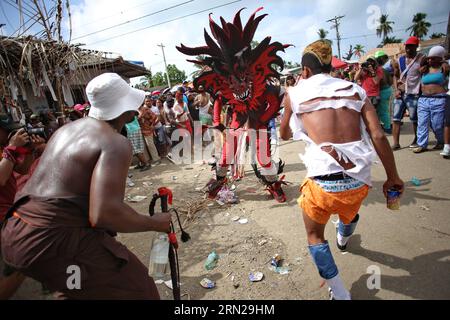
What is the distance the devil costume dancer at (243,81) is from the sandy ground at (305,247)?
712 mm

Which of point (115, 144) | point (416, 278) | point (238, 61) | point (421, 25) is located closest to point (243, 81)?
point (238, 61)

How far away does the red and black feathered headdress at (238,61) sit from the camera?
12.2ft

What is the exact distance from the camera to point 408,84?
4.96 meters

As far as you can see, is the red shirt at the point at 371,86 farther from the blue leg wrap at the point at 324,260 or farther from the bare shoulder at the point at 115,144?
the bare shoulder at the point at 115,144

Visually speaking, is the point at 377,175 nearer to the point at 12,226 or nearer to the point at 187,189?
the point at 187,189

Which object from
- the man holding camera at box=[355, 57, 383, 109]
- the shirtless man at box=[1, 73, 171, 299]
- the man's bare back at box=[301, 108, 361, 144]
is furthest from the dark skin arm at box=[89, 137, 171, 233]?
the man holding camera at box=[355, 57, 383, 109]

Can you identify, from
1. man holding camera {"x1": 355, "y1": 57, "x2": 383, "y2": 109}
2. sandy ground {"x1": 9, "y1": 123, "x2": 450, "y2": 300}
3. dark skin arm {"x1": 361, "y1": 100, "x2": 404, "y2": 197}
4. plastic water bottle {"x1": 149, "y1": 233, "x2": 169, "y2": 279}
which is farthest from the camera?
man holding camera {"x1": 355, "y1": 57, "x2": 383, "y2": 109}

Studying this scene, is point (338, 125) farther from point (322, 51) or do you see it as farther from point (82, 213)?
point (82, 213)

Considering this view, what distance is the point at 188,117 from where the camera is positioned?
837cm

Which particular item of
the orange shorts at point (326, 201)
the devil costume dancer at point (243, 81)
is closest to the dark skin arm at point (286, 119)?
the orange shorts at point (326, 201)

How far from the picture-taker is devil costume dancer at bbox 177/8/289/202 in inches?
147

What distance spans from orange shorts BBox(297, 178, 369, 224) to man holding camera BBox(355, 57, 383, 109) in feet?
15.6

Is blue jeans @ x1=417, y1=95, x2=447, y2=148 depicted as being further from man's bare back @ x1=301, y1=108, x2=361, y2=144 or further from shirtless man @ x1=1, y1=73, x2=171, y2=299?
shirtless man @ x1=1, y1=73, x2=171, y2=299

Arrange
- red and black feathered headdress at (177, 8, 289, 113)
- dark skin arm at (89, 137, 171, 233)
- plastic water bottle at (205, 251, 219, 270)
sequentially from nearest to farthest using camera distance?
dark skin arm at (89, 137, 171, 233) < plastic water bottle at (205, 251, 219, 270) < red and black feathered headdress at (177, 8, 289, 113)
